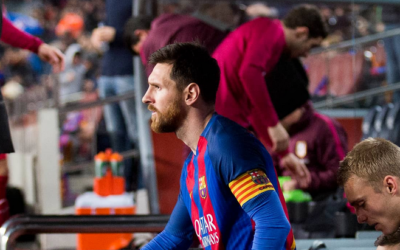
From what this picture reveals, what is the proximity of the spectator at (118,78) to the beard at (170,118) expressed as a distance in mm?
2062

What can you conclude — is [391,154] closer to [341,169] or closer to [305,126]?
[341,169]

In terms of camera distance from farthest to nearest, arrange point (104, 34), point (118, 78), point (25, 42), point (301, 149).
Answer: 1. point (118, 78)
2. point (104, 34)
3. point (301, 149)
4. point (25, 42)

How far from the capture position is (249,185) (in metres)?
1.45

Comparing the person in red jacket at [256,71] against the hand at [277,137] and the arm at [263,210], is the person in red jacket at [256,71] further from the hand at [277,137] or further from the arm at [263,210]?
the arm at [263,210]

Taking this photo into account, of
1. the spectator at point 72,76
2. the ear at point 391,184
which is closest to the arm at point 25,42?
the ear at point 391,184

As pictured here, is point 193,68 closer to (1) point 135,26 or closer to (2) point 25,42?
(2) point 25,42

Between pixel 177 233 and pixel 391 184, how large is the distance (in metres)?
0.69

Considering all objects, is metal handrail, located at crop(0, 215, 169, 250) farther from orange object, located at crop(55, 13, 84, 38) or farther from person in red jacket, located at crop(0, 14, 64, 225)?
orange object, located at crop(55, 13, 84, 38)

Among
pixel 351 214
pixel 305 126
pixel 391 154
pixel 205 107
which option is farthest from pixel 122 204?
pixel 391 154

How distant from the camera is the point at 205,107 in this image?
1654 mm

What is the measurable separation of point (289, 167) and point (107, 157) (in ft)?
5.78

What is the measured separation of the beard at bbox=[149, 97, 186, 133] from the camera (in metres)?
1.64

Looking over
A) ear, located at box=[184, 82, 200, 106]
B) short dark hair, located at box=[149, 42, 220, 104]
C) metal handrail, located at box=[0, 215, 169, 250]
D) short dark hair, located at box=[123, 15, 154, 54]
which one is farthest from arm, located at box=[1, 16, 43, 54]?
ear, located at box=[184, 82, 200, 106]

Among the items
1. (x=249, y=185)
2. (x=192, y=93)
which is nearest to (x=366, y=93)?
(x=192, y=93)
